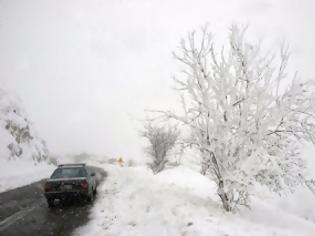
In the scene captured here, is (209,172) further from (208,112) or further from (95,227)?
(95,227)

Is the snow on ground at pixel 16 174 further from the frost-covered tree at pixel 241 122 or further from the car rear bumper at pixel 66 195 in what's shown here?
the frost-covered tree at pixel 241 122

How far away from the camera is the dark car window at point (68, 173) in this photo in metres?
13.9

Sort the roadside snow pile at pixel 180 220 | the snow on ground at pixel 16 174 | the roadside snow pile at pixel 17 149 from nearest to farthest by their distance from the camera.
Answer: the roadside snow pile at pixel 180 220 → the snow on ground at pixel 16 174 → the roadside snow pile at pixel 17 149

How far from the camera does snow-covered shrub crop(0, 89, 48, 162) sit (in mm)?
30000

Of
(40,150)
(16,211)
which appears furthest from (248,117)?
(40,150)

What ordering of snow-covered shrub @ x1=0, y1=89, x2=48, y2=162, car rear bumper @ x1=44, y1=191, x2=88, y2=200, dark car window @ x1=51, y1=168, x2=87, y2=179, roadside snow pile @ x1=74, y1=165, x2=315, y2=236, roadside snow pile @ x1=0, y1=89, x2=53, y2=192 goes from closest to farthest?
roadside snow pile @ x1=74, y1=165, x2=315, y2=236 → car rear bumper @ x1=44, y1=191, x2=88, y2=200 → dark car window @ x1=51, y1=168, x2=87, y2=179 → roadside snow pile @ x1=0, y1=89, x2=53, y2=192 → snow-covered shrub @ x1=0, y1=89, x2=48, y2=162

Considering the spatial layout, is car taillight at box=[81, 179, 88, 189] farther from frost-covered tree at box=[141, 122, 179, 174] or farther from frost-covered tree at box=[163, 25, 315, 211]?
frost-covered tree at box=[141, 122, 179, 174]

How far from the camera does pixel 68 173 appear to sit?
1420 centimetres

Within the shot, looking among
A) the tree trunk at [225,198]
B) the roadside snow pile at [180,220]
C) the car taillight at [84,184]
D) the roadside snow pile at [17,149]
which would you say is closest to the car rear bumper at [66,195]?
the car taillight at [84,184]

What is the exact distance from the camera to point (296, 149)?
10312 mm

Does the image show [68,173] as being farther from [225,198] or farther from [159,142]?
[159,142]

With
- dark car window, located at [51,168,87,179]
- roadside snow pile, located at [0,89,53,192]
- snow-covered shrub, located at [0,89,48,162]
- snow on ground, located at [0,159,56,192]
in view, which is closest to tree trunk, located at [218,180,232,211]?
dark car window, located at [51,168,87,179]

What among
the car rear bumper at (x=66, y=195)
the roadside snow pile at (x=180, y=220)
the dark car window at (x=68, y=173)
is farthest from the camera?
the dark car window at (x=68, y=173)

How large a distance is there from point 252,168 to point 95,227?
4899 millimetres
